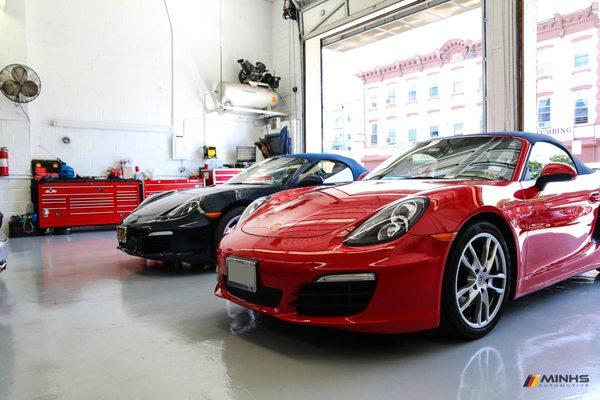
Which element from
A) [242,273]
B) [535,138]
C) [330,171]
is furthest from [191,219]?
[535,138]

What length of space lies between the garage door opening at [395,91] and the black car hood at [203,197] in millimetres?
5887

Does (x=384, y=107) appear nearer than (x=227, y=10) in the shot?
No

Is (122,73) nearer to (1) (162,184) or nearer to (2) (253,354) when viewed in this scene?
(1) (162,184)

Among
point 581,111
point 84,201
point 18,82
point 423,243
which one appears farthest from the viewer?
point 581,111

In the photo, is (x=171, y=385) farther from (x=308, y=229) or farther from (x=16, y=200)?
(x=16, y=200)

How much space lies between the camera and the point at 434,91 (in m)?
17.3

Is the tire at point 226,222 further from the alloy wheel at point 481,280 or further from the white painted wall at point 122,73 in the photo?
the white painted wall at point 122,73

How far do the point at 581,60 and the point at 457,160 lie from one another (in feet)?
40.3

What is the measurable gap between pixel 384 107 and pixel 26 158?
14580 millimetres

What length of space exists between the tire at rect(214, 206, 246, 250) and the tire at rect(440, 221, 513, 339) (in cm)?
211

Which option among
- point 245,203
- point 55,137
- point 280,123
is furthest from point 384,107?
point 245,203

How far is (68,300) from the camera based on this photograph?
8.93 feet

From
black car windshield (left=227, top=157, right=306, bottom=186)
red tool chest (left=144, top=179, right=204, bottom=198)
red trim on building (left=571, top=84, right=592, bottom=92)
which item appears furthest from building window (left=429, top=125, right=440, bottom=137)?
black car windshield (left=227, top=157, right=306, bottom=186)

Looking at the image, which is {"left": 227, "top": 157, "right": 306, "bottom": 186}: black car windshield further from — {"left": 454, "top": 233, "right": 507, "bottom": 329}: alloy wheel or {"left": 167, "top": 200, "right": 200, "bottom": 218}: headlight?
{"left": 454, "top": 233, "right": 507, "bottom": 329}: alloy wheel
